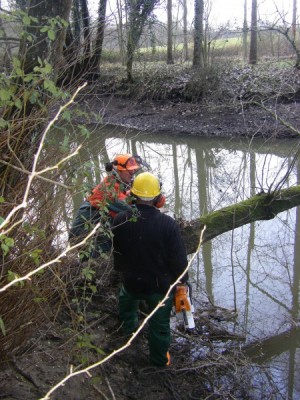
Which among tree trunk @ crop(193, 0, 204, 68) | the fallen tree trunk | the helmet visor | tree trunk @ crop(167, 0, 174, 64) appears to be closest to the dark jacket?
the helmet visor

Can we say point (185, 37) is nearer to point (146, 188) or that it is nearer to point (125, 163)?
point (125, 163)

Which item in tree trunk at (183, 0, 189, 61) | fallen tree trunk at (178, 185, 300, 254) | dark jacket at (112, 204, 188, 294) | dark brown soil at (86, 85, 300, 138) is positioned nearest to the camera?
dark jacket at (112, 204, 188, 294)

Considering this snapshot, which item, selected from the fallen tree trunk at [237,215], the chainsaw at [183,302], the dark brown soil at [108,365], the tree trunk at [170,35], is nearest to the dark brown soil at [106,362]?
the dark brown soil at [108,365]

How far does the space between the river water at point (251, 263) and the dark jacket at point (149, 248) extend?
1.68ft

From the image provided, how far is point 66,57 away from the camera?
3.50m

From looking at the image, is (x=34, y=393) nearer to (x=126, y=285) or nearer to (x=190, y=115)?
(x=126, y=285)

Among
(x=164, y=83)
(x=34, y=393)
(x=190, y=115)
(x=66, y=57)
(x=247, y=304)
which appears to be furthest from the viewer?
(x=164, y=83)

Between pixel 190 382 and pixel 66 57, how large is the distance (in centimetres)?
293

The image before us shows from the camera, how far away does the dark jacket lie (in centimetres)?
368

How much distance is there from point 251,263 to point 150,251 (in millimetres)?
3578

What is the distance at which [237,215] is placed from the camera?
5.44 m

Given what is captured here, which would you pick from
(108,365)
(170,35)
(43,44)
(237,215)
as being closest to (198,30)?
(170,35)

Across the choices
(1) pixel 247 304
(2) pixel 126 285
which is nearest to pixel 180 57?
(1) pixel 247 304

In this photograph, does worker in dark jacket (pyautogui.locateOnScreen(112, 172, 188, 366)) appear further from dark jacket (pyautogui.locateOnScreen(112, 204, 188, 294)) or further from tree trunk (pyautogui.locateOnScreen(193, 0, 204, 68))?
tree trunk (pyautogui.locateOnScreen(193, 0, 204, 68))
